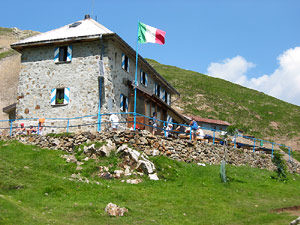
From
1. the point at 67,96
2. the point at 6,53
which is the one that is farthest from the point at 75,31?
the point at 6,53

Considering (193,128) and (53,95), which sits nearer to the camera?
(53,95)

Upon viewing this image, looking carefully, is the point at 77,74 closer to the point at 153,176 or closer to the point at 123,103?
the point at 123,103

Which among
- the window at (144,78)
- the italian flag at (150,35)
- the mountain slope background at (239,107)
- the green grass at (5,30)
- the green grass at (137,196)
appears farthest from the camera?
the green grass at (5,30)

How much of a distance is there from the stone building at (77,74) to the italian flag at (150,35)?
1675 mm

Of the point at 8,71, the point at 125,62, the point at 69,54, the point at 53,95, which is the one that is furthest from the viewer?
the point at 8,71

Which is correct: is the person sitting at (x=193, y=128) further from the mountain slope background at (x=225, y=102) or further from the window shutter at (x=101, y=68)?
the mountain slope background at (x=225, y=102)

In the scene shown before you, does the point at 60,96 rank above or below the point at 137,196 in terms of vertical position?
above

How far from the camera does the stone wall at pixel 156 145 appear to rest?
19812mm

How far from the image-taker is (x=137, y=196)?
1481 cm

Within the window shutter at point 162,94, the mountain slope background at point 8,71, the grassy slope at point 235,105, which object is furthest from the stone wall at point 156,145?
the grassy slope at point 235,105

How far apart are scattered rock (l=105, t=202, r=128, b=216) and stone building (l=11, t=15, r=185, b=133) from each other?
11.4m

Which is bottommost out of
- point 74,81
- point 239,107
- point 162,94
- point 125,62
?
point 74,81

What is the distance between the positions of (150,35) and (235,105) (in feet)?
186

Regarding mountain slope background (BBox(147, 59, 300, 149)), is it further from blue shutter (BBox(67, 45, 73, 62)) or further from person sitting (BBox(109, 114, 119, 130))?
person sitting (BBox(109, 114, 119, 130))
